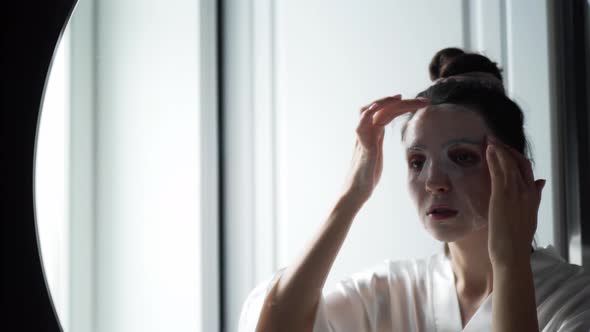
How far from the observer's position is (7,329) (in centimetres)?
33

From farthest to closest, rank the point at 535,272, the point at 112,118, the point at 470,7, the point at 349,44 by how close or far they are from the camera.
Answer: the point at 112,118, the point at 349,44, the point at 470,7, the point at 535,272

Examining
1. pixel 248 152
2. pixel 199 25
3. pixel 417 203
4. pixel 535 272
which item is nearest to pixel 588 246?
pixel 535 272

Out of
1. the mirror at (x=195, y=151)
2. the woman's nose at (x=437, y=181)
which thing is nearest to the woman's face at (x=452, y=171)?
the woman's nose at (x=437, y=181)

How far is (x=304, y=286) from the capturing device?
599 millimetres

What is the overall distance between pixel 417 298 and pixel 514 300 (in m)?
0.15

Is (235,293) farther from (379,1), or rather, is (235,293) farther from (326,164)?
(379,1)

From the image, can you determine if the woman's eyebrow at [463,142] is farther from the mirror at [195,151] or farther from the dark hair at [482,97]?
the mirror at [195,151]

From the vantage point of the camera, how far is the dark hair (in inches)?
22.3

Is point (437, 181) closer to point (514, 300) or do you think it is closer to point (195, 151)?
point (514, 300)

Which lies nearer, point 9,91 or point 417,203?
point 9,91

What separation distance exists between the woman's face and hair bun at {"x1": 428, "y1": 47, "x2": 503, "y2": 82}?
51 millimetres

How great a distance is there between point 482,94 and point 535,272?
0.18 m

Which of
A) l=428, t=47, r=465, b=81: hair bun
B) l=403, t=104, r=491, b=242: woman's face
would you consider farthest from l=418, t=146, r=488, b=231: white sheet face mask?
l=428, t=47, r=465, b=81: hair bun

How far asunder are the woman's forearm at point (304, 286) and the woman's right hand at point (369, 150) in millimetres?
39
